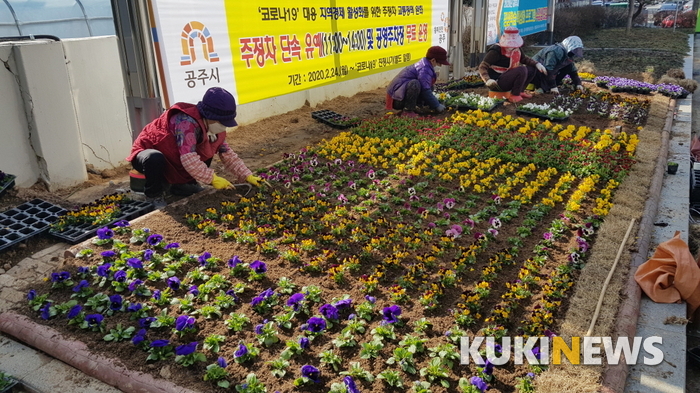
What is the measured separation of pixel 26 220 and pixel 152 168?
1225 millimetres

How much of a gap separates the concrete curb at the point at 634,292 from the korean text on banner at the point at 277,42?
5.07 metres

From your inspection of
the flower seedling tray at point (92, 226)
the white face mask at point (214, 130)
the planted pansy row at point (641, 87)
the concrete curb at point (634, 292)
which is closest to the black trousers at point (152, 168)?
the flower seedling tray at point (92, 226)

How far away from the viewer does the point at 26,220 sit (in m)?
4.84

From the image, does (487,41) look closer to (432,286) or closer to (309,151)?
(309,151)

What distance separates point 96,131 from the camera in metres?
6.25

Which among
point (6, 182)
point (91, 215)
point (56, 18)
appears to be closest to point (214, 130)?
point (91, 215)

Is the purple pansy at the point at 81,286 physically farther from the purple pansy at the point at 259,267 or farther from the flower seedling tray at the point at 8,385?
the purple pansy at the point at 259,267

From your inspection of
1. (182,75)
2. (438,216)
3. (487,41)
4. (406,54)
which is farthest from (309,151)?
(487,41)

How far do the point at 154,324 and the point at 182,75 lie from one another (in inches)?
146

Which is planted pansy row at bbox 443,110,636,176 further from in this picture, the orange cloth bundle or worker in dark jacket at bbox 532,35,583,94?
worker in dark jacket at bbox 532,35,583,94

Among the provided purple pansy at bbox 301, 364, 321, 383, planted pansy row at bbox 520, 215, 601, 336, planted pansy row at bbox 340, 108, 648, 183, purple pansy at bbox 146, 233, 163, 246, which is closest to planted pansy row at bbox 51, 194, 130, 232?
purple pansy at bbox 146, 233, 163, 246

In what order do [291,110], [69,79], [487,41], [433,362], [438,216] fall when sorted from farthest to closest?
[487,41] < [291,110] < [69,79] < [438,216] < [433,362]

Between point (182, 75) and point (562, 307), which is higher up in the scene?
point (182, 75)

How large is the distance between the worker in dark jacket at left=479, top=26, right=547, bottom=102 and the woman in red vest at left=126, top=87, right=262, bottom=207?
5.97 m
